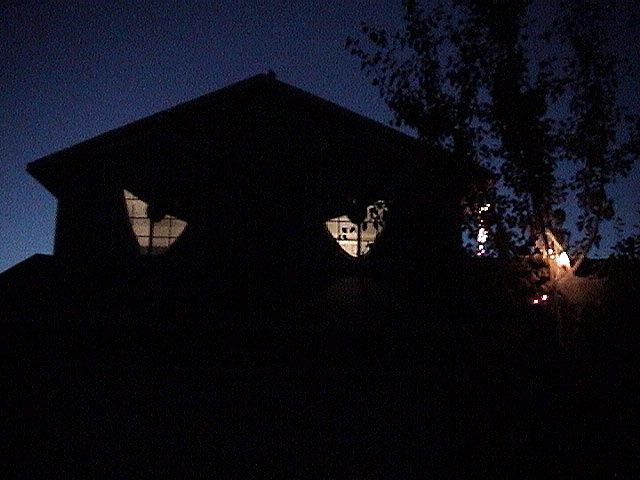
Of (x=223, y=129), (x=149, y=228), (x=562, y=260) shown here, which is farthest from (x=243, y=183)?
(x=562, y=260)

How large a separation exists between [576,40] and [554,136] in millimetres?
1254

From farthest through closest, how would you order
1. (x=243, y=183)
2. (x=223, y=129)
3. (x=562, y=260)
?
(x=223, y=129) < (x=243, y=183) < (x=562, y=260)

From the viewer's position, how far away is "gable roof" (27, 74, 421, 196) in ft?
41.3

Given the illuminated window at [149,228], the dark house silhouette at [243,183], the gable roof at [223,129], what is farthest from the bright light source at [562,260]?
the illuminated window at [149,228]

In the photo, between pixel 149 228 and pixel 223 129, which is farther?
pixel 149 228

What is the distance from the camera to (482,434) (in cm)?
752

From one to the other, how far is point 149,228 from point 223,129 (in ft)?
8.17

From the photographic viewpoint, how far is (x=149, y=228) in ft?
44.7

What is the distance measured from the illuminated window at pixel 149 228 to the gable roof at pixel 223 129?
3.19 feet

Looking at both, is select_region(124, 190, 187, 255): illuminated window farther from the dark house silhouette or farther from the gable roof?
the gable roof

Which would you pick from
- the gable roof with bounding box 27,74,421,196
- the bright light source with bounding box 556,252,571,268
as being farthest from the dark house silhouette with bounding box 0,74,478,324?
the bright light source with bounding box 556,252,571,268

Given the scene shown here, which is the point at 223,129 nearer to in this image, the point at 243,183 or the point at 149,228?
the point at 243,183

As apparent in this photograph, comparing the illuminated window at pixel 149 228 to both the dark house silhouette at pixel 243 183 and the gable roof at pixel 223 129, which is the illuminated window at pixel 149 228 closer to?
the dark house silhouette at pixel 243 183

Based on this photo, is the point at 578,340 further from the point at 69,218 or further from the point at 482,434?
the point at 69,218
